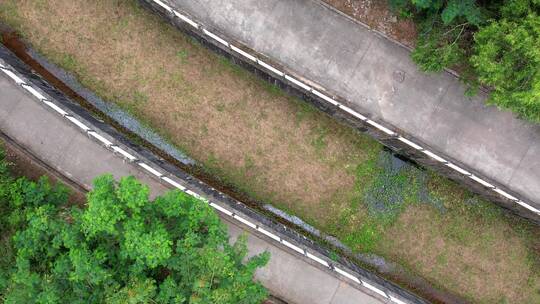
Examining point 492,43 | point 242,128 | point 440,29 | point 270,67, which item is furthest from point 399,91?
point 242,128

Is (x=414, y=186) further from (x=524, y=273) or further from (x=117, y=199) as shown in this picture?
(x=117, y=199)

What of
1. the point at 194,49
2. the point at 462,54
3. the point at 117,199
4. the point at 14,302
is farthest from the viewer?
the point at 194,49

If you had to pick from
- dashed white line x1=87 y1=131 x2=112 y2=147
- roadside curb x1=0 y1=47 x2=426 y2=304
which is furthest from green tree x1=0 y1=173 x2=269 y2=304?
dashed white line x1=87 y1=131 x2=112 y2=147

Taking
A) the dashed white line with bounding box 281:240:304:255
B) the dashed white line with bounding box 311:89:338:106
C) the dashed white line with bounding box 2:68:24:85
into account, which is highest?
the dashed white line with bounding box 311:89:338:106

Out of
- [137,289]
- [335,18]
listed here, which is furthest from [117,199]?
[335,18]

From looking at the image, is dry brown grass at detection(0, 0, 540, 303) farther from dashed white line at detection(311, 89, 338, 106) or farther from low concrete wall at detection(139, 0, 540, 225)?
dashed white line at detection(311, 89, 338, 106)

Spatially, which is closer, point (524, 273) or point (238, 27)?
point (238, 27)

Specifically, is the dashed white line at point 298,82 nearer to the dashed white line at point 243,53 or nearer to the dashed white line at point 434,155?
the dashed white line at point 243,53
